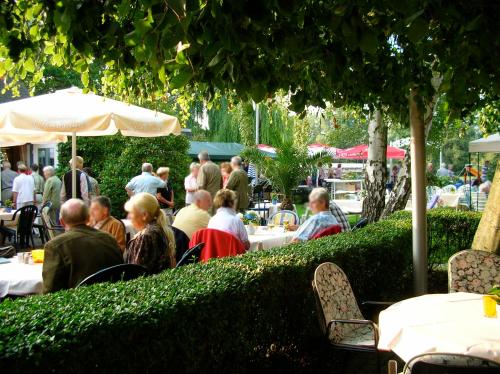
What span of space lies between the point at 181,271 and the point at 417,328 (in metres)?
1.59

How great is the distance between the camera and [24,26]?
4617 mm

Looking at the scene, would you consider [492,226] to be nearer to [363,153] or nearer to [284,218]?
[284,218]

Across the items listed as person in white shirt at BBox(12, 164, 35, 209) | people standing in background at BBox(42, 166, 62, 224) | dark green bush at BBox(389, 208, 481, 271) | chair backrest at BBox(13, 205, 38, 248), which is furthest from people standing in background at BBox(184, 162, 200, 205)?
dark green bush at BBox(389, 208, 481, 271)

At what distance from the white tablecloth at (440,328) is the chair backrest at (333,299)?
1.62 ft

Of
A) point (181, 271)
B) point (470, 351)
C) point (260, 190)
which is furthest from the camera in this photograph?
point (260, 190)

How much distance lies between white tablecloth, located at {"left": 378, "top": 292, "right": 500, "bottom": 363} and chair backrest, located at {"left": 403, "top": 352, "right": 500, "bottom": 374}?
0.06 m

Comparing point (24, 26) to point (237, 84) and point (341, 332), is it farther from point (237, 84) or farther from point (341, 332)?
point (341, 332)

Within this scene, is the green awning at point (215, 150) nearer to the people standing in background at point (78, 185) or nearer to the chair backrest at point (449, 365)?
the people standing in background at point (78, 185)

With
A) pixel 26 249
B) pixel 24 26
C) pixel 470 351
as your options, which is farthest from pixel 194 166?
pixel 470 351

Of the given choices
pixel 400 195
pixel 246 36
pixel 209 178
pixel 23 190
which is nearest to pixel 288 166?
pixel 209 178

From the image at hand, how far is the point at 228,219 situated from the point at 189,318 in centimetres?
325

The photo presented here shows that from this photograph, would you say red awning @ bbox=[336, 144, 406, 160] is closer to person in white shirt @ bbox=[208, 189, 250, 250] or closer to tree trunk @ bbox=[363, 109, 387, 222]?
tree trunk @ bbox=[363, 109, 387, 222]

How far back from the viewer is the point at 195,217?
7.02 m

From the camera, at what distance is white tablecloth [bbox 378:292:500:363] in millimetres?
3301
